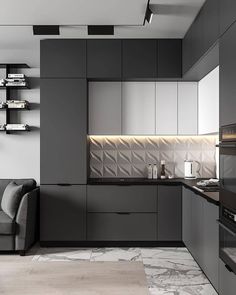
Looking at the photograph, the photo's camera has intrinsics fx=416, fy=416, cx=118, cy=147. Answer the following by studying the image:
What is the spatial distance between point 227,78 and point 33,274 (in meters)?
2.65

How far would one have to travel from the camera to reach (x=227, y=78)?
3029mm

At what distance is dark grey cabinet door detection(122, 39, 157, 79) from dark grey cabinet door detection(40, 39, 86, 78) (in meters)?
0.53

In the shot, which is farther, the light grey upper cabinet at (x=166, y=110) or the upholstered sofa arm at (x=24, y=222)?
the light grey upper cabinet at (x=166, y=110)

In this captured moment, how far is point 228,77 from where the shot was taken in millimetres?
3000

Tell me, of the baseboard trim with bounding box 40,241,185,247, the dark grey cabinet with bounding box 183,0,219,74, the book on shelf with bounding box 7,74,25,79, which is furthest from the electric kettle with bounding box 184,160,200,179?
the book on shelf with bounding box 7,74,25,79

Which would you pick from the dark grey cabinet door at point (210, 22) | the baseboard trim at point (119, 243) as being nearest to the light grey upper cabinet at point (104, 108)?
the baseboard trim at point (119, 243)

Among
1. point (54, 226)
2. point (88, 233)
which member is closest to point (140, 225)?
point (88, 233)

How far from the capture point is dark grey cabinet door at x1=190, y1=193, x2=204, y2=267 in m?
3.99

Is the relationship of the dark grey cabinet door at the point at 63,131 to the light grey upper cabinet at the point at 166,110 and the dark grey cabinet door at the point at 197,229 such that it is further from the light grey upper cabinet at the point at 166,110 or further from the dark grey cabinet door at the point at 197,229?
the dark grey cabinet door at the point at 197,229

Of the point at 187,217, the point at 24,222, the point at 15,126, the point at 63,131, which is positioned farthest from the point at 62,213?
the point at 187,217

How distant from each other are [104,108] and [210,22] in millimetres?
2099

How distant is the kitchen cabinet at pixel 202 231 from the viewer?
3.46 metres

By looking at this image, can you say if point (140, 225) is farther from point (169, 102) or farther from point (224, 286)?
point (224, 286)

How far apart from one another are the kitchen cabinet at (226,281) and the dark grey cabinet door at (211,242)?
14cm
